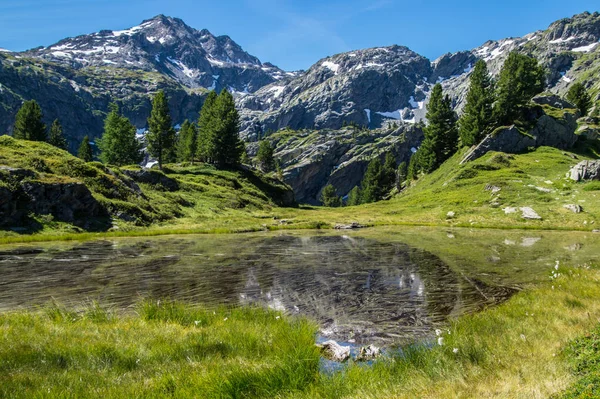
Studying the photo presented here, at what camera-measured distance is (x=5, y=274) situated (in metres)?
15.8

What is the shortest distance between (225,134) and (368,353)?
3479 inches

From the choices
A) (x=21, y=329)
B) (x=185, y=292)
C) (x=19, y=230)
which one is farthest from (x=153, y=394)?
(x=19, y=230)

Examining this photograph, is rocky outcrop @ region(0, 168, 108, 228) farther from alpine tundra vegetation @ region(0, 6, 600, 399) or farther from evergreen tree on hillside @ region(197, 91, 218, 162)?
evergreen tree on hillside @ region(197, 91, 218, 162)

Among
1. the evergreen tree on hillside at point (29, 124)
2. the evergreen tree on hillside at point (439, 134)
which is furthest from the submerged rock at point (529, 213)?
the evergreen tree on hillside at point (29, 124)

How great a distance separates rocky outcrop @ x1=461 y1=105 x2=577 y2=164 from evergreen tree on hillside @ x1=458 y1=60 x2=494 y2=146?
5.27m

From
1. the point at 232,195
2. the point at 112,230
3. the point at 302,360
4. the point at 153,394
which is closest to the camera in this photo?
the point at 153,394

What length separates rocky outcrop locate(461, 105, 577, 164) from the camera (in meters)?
82.1

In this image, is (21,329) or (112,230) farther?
(112,230)

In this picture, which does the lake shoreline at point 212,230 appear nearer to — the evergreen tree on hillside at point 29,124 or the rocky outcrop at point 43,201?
the rocky outcrop at point 43,201

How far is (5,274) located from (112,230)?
71.4ft

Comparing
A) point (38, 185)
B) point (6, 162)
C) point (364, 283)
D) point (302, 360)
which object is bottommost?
point (364, 283)

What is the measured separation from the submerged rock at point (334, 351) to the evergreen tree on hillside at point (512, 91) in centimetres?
9899

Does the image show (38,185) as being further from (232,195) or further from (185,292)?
(232,195)

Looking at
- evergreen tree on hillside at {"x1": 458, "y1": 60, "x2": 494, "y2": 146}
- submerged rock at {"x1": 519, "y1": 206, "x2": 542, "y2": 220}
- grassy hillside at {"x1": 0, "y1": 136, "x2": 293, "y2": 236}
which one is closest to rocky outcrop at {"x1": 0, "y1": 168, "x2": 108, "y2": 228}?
grassy hillside at {"x1": 0, "y1": 136, "x2": 293, "y2": 236}
